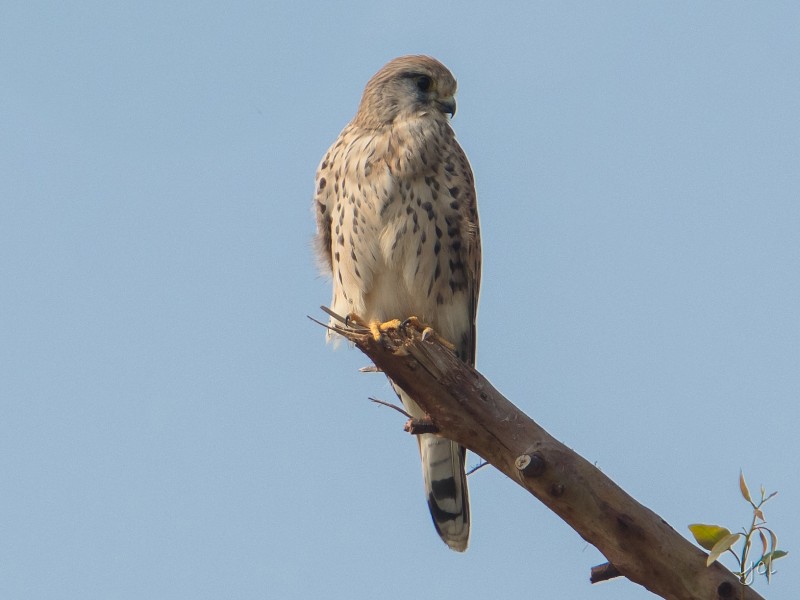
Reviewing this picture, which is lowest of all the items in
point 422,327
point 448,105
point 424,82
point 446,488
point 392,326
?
point 446,488

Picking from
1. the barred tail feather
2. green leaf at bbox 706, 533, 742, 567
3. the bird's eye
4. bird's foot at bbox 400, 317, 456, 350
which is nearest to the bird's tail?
the barred tail feather

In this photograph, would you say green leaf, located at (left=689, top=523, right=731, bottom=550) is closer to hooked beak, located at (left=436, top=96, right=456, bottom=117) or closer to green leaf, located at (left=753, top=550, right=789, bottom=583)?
green leaf, located at (left=753, top=550, right=789, bottom=583)

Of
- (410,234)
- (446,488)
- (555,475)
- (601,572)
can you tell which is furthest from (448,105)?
(601,572)

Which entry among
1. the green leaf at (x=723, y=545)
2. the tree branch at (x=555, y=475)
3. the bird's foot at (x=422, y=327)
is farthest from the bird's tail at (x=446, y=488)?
the green leaf at (x=723, y=545)

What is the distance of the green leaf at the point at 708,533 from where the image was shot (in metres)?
3.33

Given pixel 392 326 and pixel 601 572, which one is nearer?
pixel 601 572

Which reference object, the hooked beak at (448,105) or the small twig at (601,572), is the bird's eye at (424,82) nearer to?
the hooked beak at (448,105)

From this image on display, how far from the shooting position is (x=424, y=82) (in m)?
5.55

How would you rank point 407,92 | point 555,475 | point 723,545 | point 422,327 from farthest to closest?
point 407,92 < point 422,327 < point 555,475 < point 723,545

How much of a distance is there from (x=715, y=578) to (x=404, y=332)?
1474 mm

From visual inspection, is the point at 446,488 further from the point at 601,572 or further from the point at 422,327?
the point at 601,572

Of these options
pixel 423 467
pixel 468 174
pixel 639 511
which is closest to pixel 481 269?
pixel 468 174

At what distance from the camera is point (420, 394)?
13.3 ft

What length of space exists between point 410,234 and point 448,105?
94 cm
